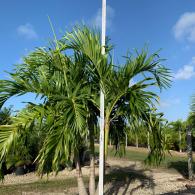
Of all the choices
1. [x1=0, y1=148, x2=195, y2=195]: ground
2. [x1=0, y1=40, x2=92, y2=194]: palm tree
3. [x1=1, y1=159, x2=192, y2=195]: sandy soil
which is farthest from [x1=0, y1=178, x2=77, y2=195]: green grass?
[x1=0, y1=40, x2=92, y2=194]: palm tree

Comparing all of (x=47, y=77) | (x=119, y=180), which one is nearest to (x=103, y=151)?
(x=47, y=77)

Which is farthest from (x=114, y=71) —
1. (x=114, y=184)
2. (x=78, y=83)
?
(x=114, y=184)

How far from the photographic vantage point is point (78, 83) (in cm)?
772

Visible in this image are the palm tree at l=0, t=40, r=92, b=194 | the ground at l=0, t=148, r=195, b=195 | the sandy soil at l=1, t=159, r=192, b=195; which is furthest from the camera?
the sandy soil at l=1, t=159, r=192, b=195

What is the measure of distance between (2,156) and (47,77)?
199cm

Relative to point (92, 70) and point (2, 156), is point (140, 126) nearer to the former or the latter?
point (92, 70)

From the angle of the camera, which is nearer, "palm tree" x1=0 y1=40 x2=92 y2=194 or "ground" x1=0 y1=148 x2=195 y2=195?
"palm tree" x1=0 y1=40 x2=92 y2=194

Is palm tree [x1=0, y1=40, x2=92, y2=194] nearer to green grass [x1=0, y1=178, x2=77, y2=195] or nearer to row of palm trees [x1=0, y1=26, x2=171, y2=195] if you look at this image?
row of palm trees [x1=0, y1=26, x2=171, y2=195]

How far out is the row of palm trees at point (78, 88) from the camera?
7102 millimetres

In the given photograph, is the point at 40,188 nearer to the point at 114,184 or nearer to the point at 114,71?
the point at 114,184

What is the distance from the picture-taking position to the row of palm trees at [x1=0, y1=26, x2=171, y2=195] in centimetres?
710

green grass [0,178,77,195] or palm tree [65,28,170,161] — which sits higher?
palm tree [65,28,170,161]

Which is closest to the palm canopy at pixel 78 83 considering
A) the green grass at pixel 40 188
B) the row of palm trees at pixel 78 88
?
the row of palm trees at pixel 78 88

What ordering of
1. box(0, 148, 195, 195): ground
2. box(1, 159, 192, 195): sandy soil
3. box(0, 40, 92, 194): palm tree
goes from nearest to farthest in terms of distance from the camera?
1. box(0, 40, 92, 194): palm tree
2. box(0, 148, 195, 195): ground
3. box(1, 159, 192, 195): sandy soil
